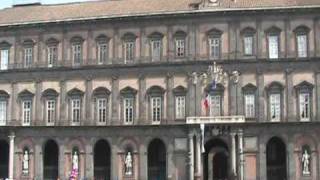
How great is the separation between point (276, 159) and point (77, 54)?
21263mm

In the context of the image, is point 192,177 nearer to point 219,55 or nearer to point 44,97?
point 219,55

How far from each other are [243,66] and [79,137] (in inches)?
659

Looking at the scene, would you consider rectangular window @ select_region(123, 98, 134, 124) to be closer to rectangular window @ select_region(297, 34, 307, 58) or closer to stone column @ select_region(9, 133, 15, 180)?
stone column @ select_region(9, 133, 15, 180)

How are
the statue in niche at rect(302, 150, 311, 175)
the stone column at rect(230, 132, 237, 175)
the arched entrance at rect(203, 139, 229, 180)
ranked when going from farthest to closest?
1. the arched entrance at rect(203, 139, 229, 180)
2. the stone column at rect(230, 132, 237, 175)
3. the statue in niche at rect(302, 150, 311, 175)

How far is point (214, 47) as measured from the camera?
212 feet

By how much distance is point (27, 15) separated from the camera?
72.2 metres

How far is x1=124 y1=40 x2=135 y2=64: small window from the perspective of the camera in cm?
6644

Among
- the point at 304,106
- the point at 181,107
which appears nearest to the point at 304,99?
the point at 304,106

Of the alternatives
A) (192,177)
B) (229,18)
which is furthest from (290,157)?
(229,18)

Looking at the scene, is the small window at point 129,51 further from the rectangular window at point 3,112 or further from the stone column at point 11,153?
the stone column at point 11,153

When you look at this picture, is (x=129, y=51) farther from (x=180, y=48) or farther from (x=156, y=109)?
(x=156, y=109)

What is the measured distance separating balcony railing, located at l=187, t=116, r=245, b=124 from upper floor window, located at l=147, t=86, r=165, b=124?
3.21 metres

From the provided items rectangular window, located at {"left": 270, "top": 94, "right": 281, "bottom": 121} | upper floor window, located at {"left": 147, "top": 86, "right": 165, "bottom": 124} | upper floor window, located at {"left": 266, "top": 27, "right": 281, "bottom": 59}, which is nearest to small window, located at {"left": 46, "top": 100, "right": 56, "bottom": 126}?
upper floor window, located at {"left": 147, "top": 86, "right": 165, "bottom": 124}

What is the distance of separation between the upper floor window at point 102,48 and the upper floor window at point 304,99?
18.1 meters
